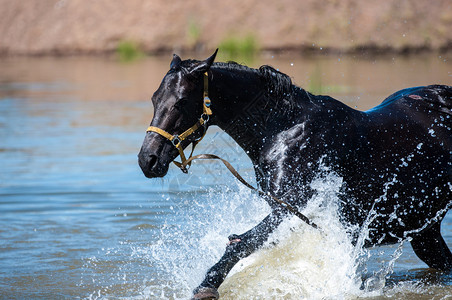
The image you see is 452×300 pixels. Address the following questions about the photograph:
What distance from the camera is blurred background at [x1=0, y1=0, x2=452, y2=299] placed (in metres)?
5.95

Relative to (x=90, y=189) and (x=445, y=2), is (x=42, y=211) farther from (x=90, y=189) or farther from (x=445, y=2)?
(x=445, y=2)

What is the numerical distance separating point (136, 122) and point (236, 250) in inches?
381

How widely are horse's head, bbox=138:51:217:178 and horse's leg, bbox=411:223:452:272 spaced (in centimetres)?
213

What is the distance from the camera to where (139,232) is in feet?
23.5

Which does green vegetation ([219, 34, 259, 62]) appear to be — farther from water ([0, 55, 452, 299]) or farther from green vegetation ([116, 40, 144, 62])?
water ([0, 55, 452, 299])

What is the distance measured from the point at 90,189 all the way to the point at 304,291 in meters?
4.45

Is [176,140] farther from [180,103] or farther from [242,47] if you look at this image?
[242,47]

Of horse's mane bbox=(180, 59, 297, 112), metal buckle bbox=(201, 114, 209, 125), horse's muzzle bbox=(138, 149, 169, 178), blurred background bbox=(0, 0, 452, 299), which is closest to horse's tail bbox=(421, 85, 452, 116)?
blurred background bbox=(0, 0, 452, 299)

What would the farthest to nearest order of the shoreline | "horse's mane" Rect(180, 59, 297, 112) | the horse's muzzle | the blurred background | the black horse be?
the shoreline → the blurred background → "horse's mane" Rect(180, 59, 297, 112) → the black horse → the horse's muzzle

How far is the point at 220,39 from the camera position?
2923 cm

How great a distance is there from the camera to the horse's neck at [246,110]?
15.6 feet

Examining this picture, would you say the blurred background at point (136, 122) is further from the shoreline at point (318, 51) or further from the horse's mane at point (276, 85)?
the horse's mane at point (276, 85)

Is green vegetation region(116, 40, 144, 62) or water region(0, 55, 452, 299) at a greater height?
green vegetation region(116, 40, 144, 62)

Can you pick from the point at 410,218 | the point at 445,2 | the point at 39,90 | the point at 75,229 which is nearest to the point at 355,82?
the point at 39,90
